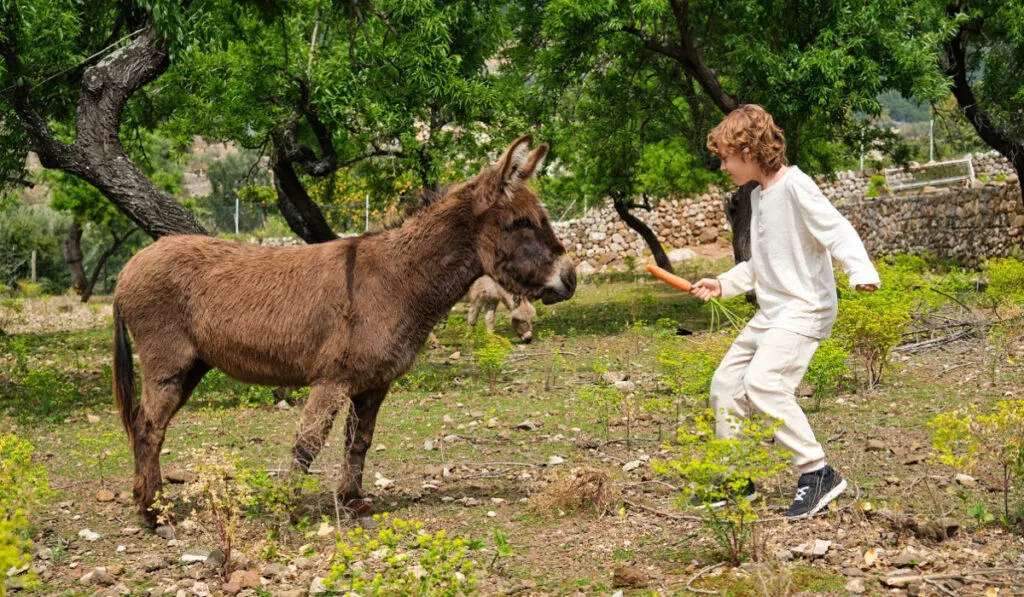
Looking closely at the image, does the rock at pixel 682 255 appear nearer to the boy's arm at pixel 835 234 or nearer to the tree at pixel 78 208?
the tree at pixel 78 208

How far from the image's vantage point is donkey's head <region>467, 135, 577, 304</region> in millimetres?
5625

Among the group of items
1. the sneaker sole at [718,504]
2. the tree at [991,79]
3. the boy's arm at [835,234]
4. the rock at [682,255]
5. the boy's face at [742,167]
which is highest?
the tree at [991,79]

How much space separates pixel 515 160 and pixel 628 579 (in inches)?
104

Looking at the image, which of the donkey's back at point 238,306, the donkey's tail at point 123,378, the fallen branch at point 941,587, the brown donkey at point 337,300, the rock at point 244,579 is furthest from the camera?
the donkey's tail at point 123,378

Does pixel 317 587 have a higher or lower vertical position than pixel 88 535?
higher

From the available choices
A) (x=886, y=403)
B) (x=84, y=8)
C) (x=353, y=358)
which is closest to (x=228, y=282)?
(x=353, y=358)

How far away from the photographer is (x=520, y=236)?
5648 millimetres

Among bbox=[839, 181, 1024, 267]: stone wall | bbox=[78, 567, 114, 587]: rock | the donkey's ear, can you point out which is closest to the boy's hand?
Result: the donkey's ear

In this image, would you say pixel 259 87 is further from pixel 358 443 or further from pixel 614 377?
pixel 358 443

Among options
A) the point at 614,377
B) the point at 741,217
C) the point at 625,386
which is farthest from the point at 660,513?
the point at 741,217

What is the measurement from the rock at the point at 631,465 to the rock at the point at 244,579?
2.76 meters

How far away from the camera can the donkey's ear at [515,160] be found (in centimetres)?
550

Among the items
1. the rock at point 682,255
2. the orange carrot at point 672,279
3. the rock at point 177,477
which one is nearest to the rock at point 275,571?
the rock at point 177,477

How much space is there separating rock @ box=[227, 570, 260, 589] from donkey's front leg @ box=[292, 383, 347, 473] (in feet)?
2.81
